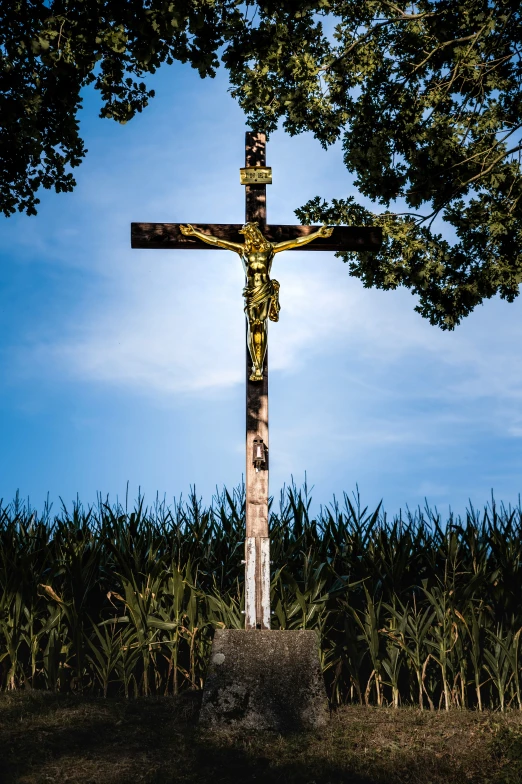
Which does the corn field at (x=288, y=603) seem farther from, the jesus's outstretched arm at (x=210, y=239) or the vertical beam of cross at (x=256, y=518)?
the jesus's outstretched arm at (x=210, y=239)

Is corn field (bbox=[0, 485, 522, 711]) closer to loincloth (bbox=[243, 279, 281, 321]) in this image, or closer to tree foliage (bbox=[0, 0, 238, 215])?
loincloth (bbox=[243, 279, 281, 321])

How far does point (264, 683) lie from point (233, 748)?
656mm

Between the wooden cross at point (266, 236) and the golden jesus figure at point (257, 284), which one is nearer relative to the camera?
the wooden cross at point (266, 236)

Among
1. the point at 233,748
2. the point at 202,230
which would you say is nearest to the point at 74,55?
the point at 202,230

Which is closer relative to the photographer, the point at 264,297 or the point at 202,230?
the point at 264,297

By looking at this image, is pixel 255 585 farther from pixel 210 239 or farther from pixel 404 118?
pixel 404 118

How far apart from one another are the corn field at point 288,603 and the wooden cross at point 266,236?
1018mm

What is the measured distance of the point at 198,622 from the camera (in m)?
8.41

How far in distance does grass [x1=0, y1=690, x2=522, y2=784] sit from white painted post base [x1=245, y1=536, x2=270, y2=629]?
0.98 metres

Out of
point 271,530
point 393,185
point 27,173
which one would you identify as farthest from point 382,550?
point 27,173

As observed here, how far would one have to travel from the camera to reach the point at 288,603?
8.80 metres

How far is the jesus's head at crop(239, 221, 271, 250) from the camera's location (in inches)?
312

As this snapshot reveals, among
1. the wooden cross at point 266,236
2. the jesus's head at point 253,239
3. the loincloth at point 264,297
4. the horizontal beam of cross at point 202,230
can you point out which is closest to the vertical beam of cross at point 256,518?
the wooden cross at point 266,236

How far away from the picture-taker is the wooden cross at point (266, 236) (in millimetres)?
7391
